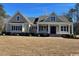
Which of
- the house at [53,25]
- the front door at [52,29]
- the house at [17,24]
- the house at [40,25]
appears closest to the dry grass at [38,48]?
the house at [17,24]

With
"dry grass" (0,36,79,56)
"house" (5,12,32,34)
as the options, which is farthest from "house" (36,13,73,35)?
"dry grass" (0,36,79,56)

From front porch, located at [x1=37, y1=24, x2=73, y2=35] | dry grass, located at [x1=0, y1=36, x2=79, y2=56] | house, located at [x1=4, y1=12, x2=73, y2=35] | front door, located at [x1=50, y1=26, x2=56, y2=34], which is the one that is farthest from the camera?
front door, located at [x1=50, y1=26, x2=56, y2=34]

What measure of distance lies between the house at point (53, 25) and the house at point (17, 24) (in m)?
1.08

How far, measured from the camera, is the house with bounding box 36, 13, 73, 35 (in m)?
22.2

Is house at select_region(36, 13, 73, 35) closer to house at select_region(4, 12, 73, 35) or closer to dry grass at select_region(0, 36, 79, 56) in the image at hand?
house at select_region(4, 12, 73, 35)

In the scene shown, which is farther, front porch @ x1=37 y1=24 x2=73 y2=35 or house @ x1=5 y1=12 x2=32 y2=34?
front porch @ x1=37 y1=24 x2=73 y2=35

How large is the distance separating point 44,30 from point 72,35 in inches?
146

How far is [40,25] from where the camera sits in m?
24.3

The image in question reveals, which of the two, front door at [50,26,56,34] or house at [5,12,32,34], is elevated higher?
house at [5,12,32,34]

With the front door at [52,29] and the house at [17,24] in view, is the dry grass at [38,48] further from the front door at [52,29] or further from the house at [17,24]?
the front door at [52,29]

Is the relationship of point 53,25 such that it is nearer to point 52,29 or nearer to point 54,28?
point 54,28

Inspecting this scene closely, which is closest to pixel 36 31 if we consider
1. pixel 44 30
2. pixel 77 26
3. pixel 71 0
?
pixel 44 30

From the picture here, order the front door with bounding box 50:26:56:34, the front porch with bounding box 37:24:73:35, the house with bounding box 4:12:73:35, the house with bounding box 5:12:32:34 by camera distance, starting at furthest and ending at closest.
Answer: the front door with bounding box 50:26:56:34 → the front porch with bounding box 37:24:73:35 → the house with bounding box 5:12:32:34 → the house with bounding box 4:12:73:35

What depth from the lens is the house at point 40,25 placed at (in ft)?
71.5
